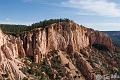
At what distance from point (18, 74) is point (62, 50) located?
54038mm

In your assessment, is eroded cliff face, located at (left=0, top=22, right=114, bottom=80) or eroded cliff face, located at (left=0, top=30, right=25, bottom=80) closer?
eroded cliff face, located at (left=0, top=30, right=25, bottom=80)

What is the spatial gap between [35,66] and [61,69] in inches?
586

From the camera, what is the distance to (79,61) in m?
193

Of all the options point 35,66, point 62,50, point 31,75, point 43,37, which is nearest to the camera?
point 31,75

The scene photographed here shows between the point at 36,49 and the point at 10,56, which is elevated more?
the point at 36,49

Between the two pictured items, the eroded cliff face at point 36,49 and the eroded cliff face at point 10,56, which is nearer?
the eroded cliff face at point 10,56

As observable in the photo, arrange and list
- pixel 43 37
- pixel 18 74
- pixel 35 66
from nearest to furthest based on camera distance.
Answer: pixel 18 74 < pixel 35 66 < pixel 43 37

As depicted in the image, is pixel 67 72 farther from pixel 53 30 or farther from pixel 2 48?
pixel 2 48

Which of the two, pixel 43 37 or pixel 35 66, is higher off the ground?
pixel 43 37

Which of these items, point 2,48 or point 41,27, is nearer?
point 2,48

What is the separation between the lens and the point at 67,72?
585 ft

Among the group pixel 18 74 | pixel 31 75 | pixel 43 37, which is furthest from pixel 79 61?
pixel 18 74

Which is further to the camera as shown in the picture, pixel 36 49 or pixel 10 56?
pixel 36 49

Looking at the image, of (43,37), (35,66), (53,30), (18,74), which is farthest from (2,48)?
(53,30)
